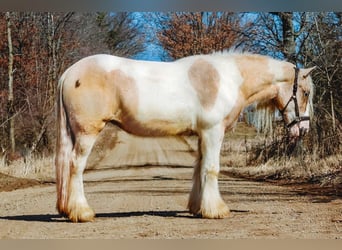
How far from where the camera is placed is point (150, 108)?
10.5 feet

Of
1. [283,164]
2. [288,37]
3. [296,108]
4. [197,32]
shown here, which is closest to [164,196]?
[283,164]

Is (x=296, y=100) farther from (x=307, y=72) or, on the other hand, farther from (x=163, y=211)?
(x=163, y=211)

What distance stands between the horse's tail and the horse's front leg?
0.76m

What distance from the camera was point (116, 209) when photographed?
345 cm

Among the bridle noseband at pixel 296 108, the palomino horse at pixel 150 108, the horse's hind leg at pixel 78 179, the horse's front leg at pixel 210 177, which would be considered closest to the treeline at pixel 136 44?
the bridle noseband at pixel 296 108

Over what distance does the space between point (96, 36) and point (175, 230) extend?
1422 mm

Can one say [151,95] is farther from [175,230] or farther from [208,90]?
[175,230]

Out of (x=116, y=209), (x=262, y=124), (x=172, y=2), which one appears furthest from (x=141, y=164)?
(x=172, y=2)

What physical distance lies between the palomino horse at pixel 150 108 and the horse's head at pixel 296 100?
0.90ft

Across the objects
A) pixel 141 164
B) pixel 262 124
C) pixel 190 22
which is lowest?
pixel 141 164

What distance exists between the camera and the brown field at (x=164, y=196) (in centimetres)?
323

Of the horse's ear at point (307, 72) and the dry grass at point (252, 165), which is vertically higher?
the horse's ear at point (307, 72)

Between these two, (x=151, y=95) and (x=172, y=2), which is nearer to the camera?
(x=151, y=95)

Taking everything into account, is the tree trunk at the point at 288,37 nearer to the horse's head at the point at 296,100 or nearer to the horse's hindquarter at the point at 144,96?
the horse's head at the point at 296,100
